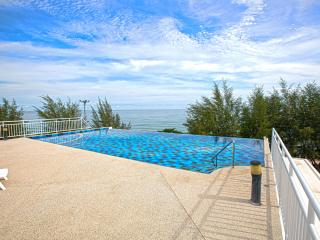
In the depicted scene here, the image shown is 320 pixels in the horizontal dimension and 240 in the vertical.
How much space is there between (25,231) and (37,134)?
10613mm

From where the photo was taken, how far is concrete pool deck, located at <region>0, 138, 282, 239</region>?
106 inches

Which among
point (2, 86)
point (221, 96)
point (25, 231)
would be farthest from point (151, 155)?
point (2, 86)

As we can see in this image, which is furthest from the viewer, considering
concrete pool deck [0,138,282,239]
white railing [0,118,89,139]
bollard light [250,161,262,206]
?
white railing [0,118,89,139]

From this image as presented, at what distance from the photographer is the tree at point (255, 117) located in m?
14.1

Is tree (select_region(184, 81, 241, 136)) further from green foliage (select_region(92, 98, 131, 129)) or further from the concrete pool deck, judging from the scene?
green foliage (select_region(92, 98, 131, 129))

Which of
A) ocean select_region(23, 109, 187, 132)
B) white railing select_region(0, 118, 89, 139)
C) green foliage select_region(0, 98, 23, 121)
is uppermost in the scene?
green foliage select_region(0, 98, 23, 121)

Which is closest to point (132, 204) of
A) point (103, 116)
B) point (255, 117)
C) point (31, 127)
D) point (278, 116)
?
point (31, 127)

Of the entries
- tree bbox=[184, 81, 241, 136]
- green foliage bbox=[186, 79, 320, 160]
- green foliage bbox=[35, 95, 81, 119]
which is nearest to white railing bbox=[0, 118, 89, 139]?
green foliage bbox=[35, 95, 81, 119]

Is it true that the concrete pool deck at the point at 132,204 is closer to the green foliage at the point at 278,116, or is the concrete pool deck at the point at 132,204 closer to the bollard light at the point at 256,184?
the bollard light at the point at 256,184

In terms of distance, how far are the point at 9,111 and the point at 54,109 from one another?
4351 mm

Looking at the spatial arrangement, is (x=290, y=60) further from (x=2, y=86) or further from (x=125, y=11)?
(x=2, y=86)

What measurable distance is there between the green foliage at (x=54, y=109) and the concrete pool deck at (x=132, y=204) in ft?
54.0

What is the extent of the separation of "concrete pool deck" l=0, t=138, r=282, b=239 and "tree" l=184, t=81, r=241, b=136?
10.2m

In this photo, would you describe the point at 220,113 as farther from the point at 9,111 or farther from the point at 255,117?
the point at 9,111
